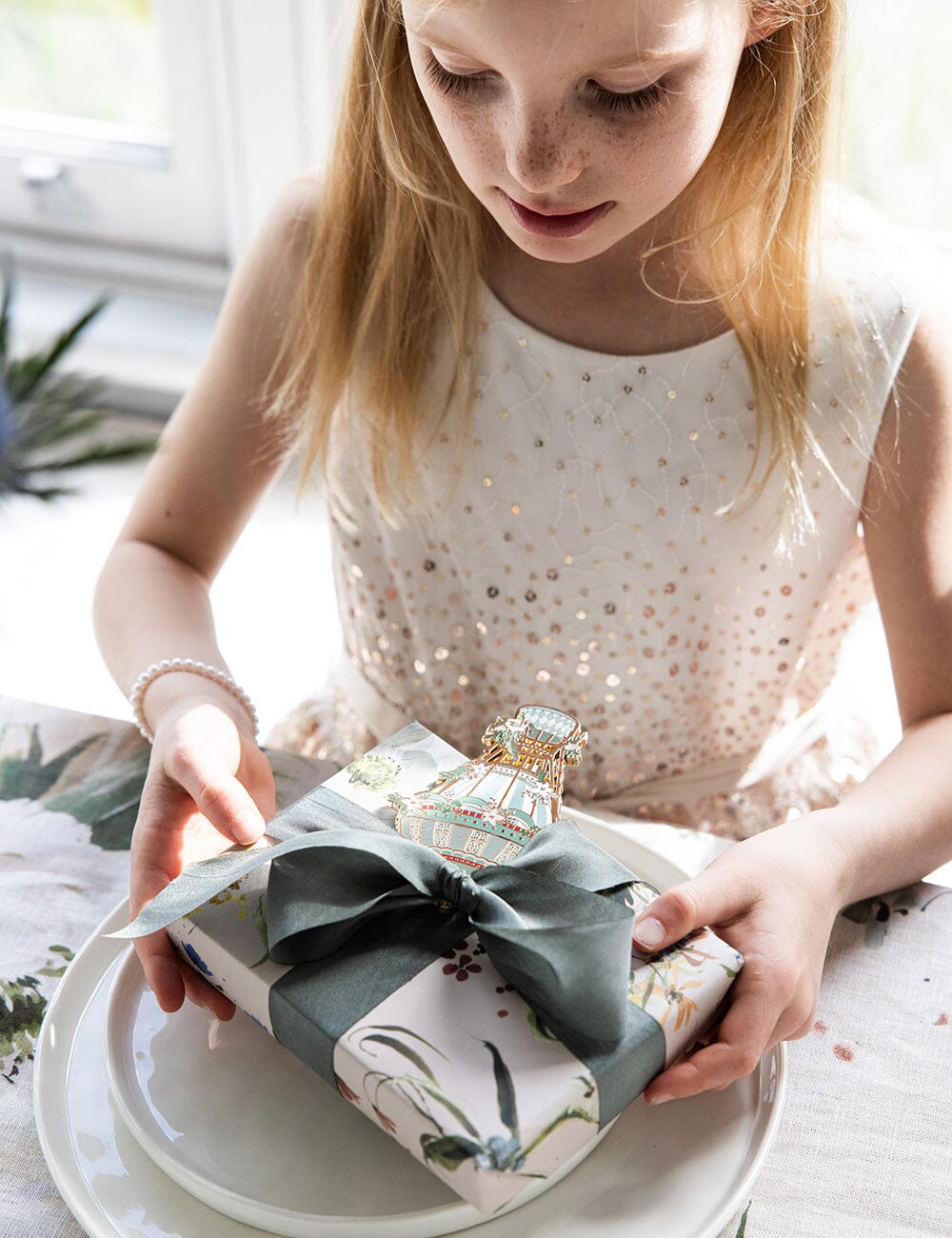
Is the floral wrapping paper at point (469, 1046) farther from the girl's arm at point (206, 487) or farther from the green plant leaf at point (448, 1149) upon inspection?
the girl's arm at point (206, 487)

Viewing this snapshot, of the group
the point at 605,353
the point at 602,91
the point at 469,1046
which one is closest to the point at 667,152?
the point at 602,91

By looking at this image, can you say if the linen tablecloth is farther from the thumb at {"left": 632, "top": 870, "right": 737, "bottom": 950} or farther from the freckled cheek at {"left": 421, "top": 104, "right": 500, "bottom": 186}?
the freckled cheek at {"left": 421, "top": 104, "right": 500, "bottom": 186}

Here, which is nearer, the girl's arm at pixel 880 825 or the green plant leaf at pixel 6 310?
the green plant leaf at pixel 6 310

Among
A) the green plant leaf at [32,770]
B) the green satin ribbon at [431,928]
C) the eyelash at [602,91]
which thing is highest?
the eyelash at [602,91]

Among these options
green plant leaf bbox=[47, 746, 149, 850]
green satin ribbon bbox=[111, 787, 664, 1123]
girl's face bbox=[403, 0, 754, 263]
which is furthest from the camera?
green plant leaf bbox=[47, 746, 149, 850]

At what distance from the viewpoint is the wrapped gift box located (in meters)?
0.43

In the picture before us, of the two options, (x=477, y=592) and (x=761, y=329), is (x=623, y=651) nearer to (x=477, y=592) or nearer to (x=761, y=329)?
(x=477, y=592)

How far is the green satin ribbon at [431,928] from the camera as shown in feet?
1.49

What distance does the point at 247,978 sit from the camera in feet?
1.60

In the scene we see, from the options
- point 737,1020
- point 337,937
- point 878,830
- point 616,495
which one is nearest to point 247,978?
point 337,937

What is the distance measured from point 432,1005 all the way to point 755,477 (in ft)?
1.59

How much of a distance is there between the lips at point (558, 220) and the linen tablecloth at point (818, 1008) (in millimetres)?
324

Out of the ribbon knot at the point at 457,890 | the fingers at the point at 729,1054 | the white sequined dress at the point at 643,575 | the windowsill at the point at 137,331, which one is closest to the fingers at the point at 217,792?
the ribbon knot at the point at 457,890

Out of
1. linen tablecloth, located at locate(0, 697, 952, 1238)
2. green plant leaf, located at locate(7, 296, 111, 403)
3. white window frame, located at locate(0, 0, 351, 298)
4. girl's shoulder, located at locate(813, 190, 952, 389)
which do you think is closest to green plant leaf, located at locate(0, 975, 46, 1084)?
linen tablecloth, located at locate(0, 697, 952, 1238)
